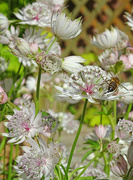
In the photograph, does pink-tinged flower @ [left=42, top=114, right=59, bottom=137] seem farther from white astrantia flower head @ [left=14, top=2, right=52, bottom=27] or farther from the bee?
white astrantia flower head @ [left=14, top=2, right=52, bottom=27]

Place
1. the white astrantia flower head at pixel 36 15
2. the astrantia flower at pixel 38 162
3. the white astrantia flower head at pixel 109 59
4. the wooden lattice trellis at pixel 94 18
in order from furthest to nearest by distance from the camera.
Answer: the wooden lattice trellis at pixel 94 18 → the white astrantia flower head at pixel 36 15 → the white astrantia flower head at pixel 109 59 → the astrantia flower at pixel 38 162

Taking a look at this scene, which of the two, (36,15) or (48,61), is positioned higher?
(36,15)

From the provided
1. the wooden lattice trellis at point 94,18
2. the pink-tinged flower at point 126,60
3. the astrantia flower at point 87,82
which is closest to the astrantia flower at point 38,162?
the astrantia flower at point 87,82

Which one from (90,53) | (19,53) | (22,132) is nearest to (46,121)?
(22,132)

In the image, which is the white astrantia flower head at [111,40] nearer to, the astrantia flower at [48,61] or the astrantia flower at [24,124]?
the astrantia flower at [48,61]

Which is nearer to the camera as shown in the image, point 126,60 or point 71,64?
point 71,64

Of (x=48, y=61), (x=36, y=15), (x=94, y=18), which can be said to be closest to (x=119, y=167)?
(x=48, y=61)

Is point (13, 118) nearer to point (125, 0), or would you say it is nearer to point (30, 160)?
point (30, 160)

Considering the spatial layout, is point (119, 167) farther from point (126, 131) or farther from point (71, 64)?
point (71, 64)
